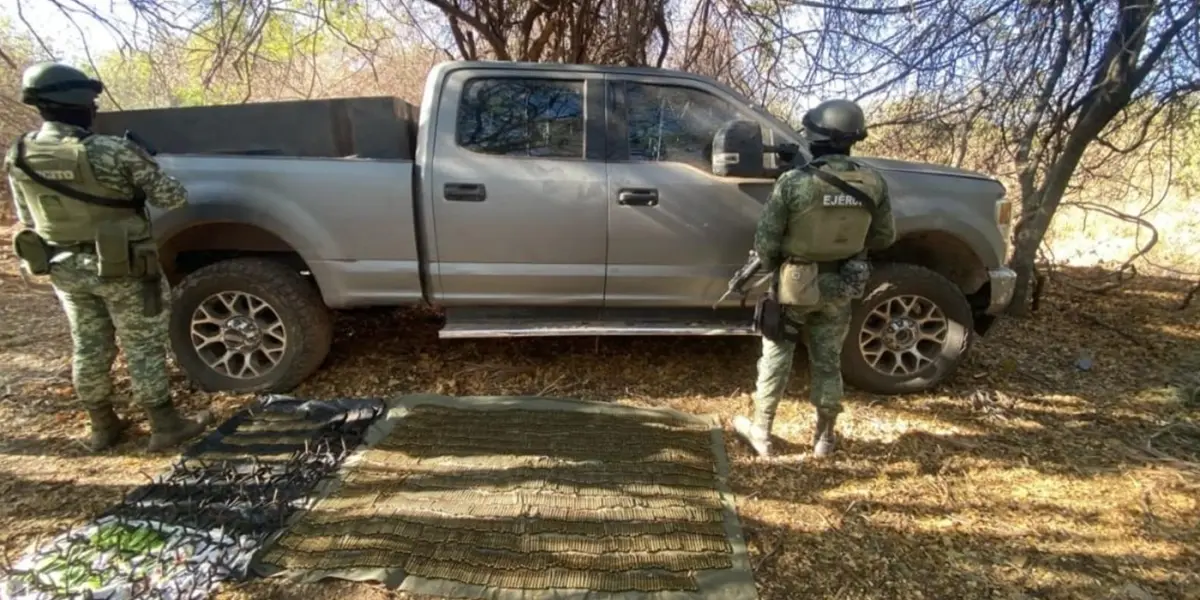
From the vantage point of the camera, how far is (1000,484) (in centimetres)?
297

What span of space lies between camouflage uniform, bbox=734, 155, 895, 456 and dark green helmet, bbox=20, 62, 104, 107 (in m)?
3.03

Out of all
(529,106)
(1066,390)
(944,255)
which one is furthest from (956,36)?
(529,106)

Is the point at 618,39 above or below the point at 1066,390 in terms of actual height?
above

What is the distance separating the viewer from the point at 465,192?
343 cm

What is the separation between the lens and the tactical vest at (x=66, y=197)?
2.66 m

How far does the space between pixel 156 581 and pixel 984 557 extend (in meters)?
3.02

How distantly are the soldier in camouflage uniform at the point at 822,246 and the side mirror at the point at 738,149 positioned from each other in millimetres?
387

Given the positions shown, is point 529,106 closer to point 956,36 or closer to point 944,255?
point 944,255

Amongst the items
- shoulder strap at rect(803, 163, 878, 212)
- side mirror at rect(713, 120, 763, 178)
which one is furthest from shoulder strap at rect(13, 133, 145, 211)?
shoulder strap at rect(803, 163, 878, 212)

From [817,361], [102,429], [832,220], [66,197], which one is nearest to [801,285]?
[832,220]

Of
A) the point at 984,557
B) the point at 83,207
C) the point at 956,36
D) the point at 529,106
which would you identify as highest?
the point at 956,36

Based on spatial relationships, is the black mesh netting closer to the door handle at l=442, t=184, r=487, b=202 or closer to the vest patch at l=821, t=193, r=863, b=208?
the door handle at l=442, t=184, r=487, b=202

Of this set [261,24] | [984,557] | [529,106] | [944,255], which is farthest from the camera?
[261,24]

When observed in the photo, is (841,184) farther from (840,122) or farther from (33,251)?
(33,251)
